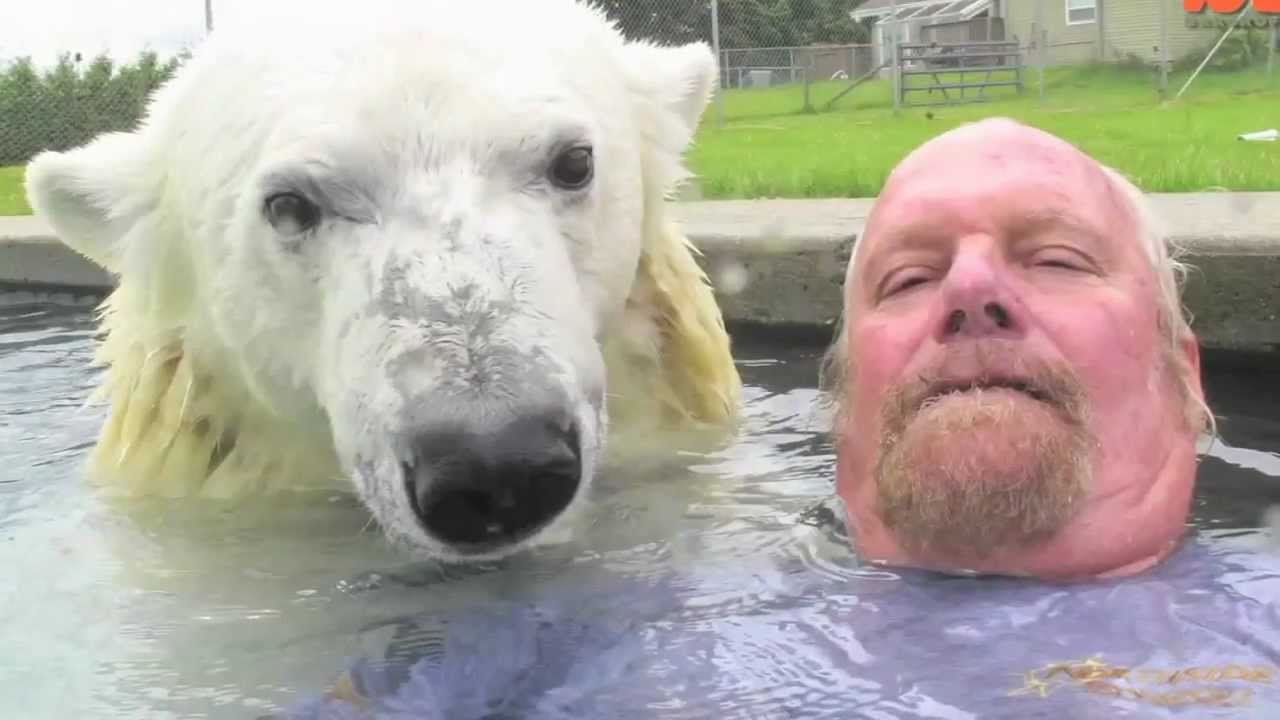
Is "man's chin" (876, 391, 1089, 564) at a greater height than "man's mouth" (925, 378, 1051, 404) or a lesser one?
lesser

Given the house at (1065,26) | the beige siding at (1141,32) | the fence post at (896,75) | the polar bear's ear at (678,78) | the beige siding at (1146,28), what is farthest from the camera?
the beige siding at (1146,28)

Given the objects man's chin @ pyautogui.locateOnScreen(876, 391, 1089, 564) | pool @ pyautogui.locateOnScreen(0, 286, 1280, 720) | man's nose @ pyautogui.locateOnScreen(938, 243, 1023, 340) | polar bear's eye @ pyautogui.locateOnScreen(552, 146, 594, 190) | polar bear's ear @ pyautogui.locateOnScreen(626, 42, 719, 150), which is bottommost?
pool @ pyautogui.locateOnScreen(0, 286, 1280, 720)

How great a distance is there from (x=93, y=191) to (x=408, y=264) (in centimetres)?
106

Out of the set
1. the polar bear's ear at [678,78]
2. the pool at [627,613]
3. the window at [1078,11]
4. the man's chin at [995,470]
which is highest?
the window at [1078,11]

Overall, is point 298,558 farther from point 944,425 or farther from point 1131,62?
point 1131,62

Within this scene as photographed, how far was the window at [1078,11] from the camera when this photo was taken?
2661cm

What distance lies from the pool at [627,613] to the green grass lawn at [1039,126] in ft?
3.57

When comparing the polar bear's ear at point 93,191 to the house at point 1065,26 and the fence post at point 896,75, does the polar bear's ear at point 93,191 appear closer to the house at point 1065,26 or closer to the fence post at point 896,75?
the house at point 1065,26

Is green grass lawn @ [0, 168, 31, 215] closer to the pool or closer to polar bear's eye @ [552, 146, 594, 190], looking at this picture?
the pool

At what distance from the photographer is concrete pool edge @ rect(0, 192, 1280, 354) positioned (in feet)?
12.3

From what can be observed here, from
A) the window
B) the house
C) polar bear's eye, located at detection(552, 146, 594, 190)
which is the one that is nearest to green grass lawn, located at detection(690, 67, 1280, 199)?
the house

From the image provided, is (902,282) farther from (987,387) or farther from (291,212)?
(291,212)

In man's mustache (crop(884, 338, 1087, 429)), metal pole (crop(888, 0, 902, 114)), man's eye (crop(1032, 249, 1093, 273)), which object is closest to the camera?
man's mustache (crop(884, 338, 1087, 429))

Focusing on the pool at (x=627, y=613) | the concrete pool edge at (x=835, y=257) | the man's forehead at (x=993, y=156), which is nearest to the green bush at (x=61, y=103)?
the concrete pool edge at (x=835, y=257)
